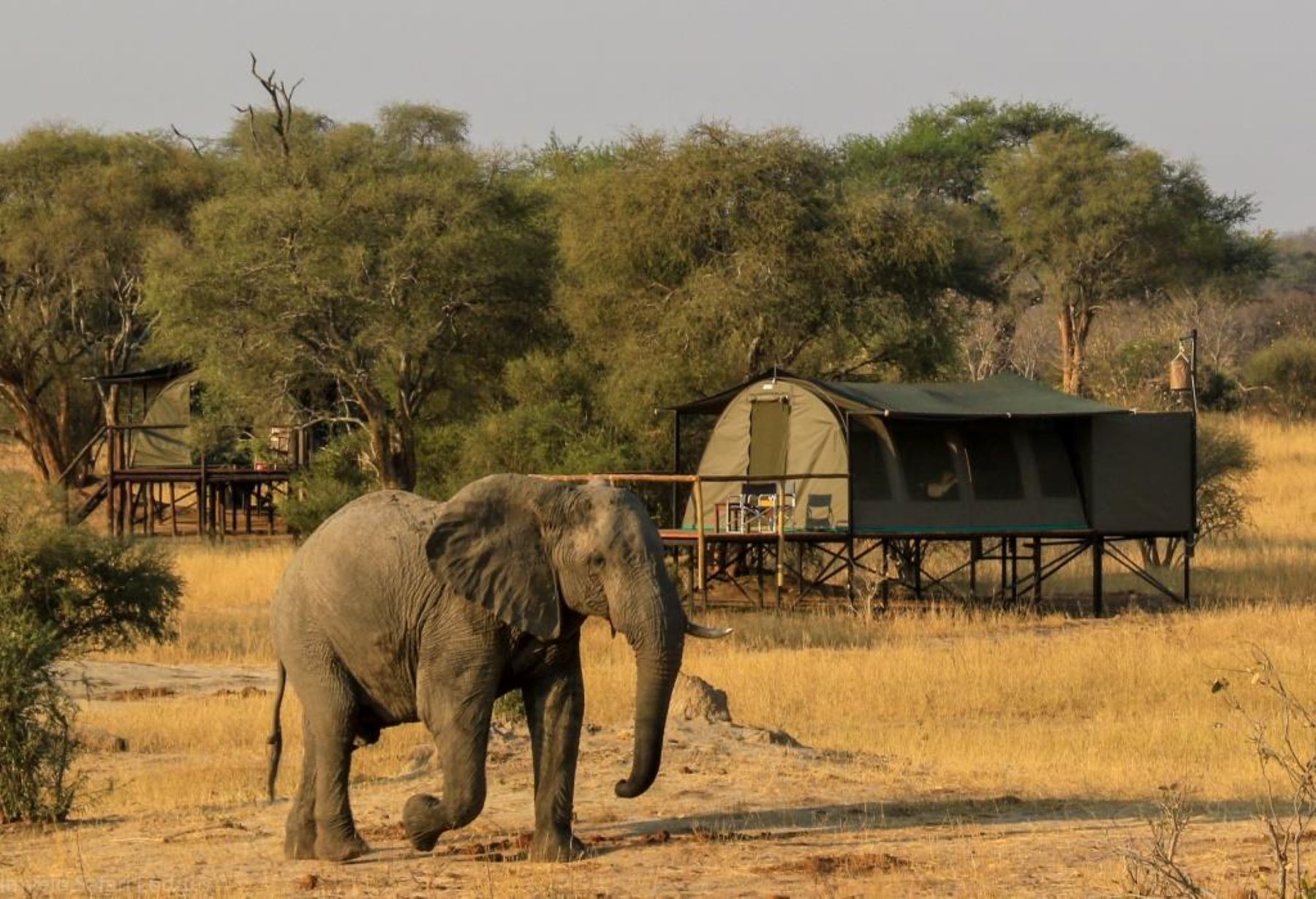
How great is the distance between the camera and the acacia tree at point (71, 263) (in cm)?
5125

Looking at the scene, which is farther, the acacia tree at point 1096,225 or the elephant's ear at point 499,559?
the acacia tree at point 1096,225

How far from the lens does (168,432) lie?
46812 mm

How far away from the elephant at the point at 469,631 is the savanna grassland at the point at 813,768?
420 millimetres

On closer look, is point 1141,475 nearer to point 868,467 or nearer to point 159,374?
point 868,467

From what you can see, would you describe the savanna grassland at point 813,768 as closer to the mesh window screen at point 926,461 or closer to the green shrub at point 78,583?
the green shrub at point 78,583

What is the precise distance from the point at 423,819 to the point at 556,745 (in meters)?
0.77

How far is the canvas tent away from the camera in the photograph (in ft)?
97.6

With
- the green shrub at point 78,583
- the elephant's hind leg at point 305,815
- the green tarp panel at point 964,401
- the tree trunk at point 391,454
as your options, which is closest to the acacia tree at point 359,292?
the tree trunk at point 391,454

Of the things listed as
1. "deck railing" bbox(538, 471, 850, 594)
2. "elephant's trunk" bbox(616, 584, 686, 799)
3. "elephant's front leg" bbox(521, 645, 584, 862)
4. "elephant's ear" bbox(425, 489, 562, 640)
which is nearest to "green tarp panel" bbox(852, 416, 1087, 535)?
"deck railing" bbox(538, 471, 850, 594)

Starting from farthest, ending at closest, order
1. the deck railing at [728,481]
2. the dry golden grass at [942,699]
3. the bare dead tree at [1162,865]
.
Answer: the deck railing at [728,481], the dry golden grass at [942,699], the bare dead tree at [1162,865]

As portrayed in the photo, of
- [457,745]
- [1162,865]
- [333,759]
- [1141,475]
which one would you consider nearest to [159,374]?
[1141,475]

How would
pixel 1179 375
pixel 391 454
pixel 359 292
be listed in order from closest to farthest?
pixel 1179 375
pixel 359 292
pixel 391 454

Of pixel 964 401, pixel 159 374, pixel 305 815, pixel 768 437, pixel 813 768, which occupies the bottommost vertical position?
pixel 813 768

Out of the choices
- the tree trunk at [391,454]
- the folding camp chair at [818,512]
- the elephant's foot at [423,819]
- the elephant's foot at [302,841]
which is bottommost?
the elephant's foot at [302,841]
